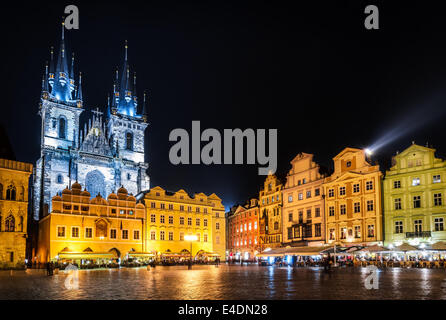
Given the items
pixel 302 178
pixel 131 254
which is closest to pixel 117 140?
pixel 131 254

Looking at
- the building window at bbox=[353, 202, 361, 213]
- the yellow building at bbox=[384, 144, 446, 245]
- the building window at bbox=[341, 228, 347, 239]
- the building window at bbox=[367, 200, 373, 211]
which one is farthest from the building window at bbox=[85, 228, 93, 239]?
the yellow building at bbox=[384, 144, 446, 245]

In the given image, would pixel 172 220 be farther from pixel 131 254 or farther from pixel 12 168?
pixel 12 168

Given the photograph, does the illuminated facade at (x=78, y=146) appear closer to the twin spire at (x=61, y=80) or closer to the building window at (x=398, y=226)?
the twin spire at (x=61, y=80)

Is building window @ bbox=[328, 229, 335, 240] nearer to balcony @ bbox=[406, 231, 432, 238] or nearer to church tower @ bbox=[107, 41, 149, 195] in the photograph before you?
balcony @ bbox=[406, 231, 432, 238]

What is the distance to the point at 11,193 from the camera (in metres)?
50.8

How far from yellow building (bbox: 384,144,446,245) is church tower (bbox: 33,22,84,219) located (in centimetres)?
5342

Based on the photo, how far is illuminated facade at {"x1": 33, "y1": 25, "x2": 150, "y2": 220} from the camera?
79.8 m

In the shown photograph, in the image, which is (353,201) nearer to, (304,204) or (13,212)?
(304,204)

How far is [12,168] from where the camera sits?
168ft

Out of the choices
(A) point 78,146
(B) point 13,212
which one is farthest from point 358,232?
(A) point 78,146

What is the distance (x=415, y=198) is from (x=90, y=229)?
138ft

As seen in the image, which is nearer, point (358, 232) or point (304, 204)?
point (358, 232)

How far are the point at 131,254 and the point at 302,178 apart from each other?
26.2 m

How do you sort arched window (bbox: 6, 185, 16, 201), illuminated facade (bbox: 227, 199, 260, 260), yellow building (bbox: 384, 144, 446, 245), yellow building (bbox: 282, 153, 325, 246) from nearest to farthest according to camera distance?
yellow building (bbox: 384, 144, 446, 245) → arched window (bbox: 6, 185, 16, 201) → yellow building (bbox: 282, 153, 325, 246) → illuminated facade (bbox: 227, 199, 260, 260)
